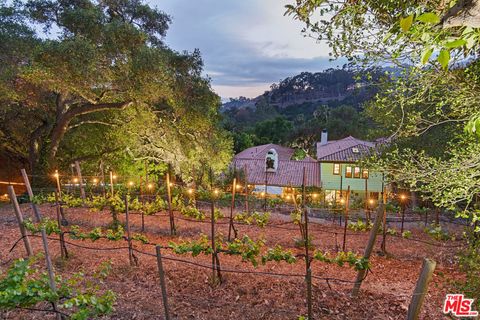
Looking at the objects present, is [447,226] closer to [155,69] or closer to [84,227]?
[155,69]

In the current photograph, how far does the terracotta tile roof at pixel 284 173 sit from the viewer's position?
25.2m

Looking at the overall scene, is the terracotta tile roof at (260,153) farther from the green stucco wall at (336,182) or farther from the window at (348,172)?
the window at (348,172)

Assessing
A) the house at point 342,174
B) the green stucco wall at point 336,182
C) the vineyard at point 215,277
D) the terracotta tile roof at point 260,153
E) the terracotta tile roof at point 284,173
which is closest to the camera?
the vineyard at point 215,277

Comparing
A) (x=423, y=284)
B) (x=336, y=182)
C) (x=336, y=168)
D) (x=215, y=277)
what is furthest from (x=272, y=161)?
(x=423, y=284)

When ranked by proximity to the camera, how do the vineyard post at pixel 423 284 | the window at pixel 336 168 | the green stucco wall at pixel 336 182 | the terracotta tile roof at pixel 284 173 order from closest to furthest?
the vineyard post at pixel 423 284, the window at pixel 336 168, the green stucco wall at pixel 336 182, the terracotta tile roof at pixel 284 173

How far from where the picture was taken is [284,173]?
26094mm

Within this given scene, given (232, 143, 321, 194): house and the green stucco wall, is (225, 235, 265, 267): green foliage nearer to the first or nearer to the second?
(232, 143, 321, 194): house

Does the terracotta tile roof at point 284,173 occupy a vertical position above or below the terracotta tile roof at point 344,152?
below

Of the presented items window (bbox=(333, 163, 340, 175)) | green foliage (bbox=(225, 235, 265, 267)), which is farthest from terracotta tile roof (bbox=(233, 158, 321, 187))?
green foliage (bbox=(225, 235, 265, 267))

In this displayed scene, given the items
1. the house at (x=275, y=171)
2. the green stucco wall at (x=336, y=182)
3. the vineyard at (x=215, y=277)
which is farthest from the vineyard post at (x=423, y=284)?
the green stucco wall at (x=336, y=182)

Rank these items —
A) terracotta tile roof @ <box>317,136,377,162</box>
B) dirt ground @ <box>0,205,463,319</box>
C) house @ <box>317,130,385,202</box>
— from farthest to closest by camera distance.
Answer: house @ <box>317,130,385,202</box>
terracotta tile roof @ <box>317,136,377,162</box>
dirt ground @ <box>0,205,463,319</box>

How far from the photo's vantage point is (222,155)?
44.2ft

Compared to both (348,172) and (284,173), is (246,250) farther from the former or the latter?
(284,173)

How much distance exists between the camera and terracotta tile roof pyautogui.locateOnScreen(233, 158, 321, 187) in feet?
82.6
